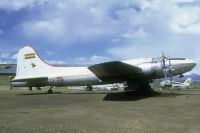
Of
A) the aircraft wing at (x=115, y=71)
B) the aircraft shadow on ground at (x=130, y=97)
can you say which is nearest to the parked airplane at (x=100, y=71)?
the aircraft wing at (x=115, y=71)

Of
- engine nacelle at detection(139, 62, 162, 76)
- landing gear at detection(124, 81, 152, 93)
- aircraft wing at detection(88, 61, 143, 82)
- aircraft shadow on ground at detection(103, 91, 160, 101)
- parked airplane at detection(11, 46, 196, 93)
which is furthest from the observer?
landing gear at detection(124, 81, 152, 93)

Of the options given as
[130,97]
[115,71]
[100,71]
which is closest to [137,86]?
[115,71]

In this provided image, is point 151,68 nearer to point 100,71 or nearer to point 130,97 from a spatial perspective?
point 130,97

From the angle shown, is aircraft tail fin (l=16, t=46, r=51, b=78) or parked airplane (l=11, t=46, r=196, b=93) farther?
aircraft tail fin (l=16, t=46, r=51, b=78)

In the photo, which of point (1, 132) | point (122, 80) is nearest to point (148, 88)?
point (122, 80)

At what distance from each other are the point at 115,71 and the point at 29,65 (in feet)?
43.5

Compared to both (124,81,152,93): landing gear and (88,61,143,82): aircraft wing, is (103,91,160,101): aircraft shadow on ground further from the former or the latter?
(88,61,143,82): aircraft wing

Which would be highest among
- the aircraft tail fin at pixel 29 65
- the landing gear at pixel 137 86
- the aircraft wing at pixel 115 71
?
the aircraft tail fin at pixel 29 65

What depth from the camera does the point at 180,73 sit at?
3516 cm

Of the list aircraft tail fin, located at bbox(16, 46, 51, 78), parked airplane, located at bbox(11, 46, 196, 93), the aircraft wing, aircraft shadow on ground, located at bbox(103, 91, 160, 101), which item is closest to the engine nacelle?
parked airplane, located at bbox(11, 46, 196, 93)

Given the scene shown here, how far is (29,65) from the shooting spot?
41.6 m

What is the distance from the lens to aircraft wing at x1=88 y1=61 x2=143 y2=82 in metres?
31.1

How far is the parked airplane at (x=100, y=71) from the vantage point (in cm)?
3299

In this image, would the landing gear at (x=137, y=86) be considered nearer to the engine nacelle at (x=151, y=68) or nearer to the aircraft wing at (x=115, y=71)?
the aircraft wing at (x=115, y=71)
